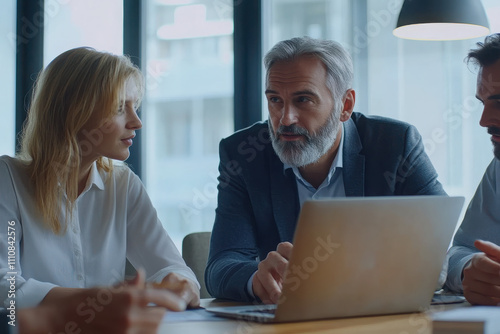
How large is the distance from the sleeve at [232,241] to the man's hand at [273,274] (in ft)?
0.34

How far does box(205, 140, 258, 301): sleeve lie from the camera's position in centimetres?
185

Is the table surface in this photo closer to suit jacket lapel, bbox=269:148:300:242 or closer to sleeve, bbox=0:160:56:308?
sleeve, bbox=0:160:56:308

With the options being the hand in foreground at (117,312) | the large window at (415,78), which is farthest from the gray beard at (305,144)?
the large window at (415,78)

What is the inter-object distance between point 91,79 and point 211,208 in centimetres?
216

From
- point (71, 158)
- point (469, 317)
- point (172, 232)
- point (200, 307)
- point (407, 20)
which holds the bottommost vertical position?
point (172, 232)

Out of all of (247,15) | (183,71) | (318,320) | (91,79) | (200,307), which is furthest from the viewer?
(183,71)

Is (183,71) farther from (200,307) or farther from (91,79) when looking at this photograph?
(200,307)

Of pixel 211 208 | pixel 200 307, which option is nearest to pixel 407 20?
pixel 200 307

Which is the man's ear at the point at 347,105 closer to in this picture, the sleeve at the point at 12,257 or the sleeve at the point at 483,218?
the sleeve at the point at 483,218

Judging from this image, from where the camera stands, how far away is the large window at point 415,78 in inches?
137

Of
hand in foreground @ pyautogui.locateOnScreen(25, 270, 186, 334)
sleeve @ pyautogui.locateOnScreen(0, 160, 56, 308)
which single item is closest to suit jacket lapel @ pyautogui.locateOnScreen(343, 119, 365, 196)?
sleeve @ pyautogui.locateOnScreen(0, 160, 56, 308)

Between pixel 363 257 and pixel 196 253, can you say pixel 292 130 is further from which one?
pixel 363 257

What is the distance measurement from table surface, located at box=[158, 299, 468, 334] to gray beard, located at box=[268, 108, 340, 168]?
2.91 feet

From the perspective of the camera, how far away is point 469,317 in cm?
118
